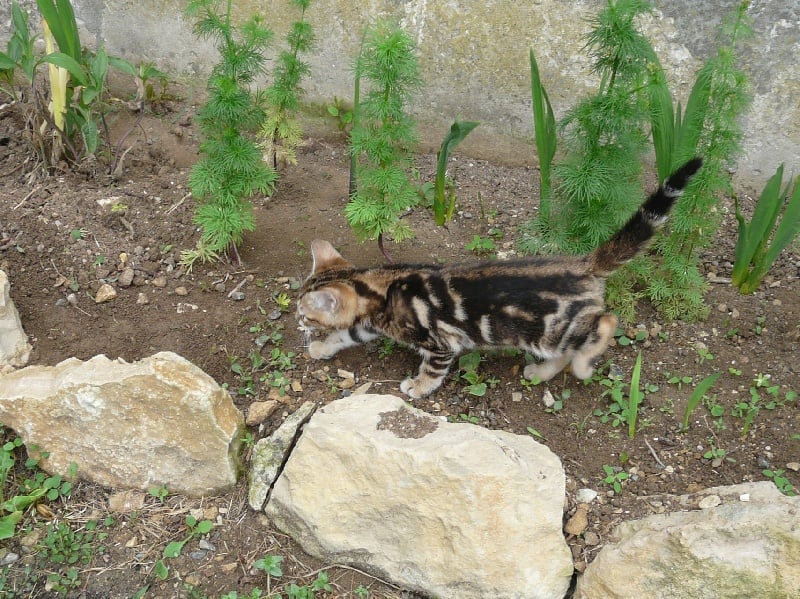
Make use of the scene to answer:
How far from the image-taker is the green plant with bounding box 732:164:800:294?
10.6 ft

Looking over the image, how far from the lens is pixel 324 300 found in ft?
10.7

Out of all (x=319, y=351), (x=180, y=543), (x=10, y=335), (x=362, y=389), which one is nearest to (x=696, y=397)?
(x=362, y=389)

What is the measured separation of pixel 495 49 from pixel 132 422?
9.76 feet

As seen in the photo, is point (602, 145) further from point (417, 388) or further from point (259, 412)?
point (259, 412)

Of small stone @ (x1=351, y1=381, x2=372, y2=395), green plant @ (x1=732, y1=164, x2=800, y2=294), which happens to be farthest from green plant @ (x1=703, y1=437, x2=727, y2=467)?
small stone @ (x1=351, y1=381, x2=372, y2=395)

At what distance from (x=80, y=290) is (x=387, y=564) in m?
2.15

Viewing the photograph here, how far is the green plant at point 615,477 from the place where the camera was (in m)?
2.81

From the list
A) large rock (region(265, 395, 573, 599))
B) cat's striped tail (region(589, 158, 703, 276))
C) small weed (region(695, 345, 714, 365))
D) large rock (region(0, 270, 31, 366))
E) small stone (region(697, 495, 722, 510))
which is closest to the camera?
large rock (region(265, 395, 573, 599))

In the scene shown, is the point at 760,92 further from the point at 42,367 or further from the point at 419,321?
the point at 42,367

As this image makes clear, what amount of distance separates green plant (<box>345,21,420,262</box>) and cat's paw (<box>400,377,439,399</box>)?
758 mm

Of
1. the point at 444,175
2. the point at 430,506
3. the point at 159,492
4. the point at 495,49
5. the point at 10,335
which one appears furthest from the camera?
the point at 495,49

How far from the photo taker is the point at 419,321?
3.26m

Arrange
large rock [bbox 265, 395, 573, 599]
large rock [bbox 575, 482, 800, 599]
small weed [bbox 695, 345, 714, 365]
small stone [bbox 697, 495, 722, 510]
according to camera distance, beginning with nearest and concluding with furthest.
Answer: large rock [bbox 575, 482, 800, 599], large rock [bbox 265, 395, 573, 599], small stone [bbox 697, 495, 722, 510], small weed [bbox 695, 345, 714, 365]

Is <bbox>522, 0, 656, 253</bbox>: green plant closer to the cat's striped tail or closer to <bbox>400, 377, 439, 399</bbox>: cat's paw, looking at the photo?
the cat's striped tail
